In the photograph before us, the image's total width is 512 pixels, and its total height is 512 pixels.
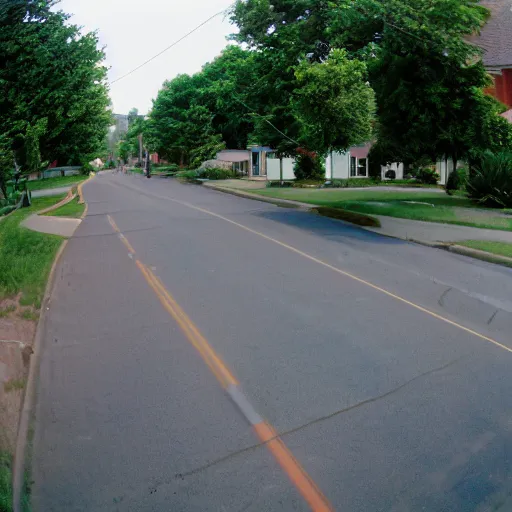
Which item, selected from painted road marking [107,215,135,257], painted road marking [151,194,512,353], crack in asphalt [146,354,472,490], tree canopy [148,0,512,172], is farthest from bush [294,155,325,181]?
crack in asphalt [146,354,472,490]

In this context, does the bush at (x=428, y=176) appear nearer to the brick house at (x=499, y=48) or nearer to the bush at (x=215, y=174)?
the brick house at (x=499, y=48)

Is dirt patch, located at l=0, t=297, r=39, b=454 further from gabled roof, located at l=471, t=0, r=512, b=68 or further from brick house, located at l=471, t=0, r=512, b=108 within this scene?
gabled roof, located at l=471, t=0, r=512, b=68

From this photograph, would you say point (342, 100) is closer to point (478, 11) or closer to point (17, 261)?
point (478, 11)

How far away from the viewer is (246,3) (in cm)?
2197

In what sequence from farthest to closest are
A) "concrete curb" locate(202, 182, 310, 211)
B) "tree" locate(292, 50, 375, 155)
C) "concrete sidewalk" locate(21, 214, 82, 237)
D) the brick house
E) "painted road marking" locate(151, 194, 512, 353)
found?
the brick house, "concrete curb" locate(202, 182, 310, 211), "tree" locate(292, 50, 375, 155), "concrete sidewalk" locate(21, 214, 82, 237), "painted road marking" locate(151, 194, 512, 353)

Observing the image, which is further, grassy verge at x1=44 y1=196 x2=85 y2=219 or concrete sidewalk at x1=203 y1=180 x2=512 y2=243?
grassy verge at x1=44 y1=196 x2=85 y2=219

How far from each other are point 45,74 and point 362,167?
26941 mm

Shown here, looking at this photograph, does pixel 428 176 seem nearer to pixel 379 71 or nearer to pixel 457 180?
pixel 457 180

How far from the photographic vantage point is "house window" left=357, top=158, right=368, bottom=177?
41844 mm

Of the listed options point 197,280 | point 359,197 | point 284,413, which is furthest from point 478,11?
point 284,413

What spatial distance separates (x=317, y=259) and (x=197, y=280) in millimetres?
2984

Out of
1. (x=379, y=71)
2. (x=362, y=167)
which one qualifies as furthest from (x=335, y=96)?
(x=362, y=167)

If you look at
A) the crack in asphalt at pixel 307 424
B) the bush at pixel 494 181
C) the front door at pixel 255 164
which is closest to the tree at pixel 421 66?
the bush at pixel 494 181

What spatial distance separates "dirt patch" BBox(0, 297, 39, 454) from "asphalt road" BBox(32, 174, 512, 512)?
0.27 metres
